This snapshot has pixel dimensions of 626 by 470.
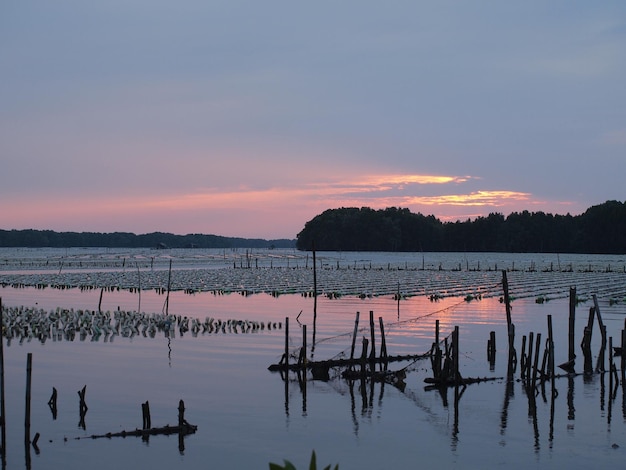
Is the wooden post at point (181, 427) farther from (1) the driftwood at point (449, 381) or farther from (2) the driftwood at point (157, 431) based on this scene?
(1) the driftwood at point (449, 381)

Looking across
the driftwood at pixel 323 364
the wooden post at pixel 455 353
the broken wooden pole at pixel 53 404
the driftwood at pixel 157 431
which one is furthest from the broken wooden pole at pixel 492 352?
the broken wooden pole at pixel 53 404

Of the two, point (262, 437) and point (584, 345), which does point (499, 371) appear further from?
point (262, 437)

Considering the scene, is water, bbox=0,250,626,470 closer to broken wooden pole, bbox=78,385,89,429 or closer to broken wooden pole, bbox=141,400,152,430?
broken wooden pole, bbox=78,385,89,429

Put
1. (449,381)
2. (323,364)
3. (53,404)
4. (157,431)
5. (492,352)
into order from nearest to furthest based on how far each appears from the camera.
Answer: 1. (157,431)
2. (53,404)
3. (449,381)
4. (323,364)
5. (492,352)

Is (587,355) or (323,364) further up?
(587,355)

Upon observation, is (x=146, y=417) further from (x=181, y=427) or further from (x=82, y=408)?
(x=82, y=408)

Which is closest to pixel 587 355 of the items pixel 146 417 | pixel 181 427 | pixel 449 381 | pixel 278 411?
pixel 449 381

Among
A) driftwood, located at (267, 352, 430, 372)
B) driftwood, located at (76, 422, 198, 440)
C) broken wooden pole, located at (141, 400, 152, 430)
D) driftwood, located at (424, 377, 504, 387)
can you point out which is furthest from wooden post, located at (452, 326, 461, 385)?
broken wooden pole, located at (141, 400, 152, 430)

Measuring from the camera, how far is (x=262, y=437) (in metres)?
18.8

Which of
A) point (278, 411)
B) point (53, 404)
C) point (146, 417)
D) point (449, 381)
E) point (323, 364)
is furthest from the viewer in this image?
point (323, 364)

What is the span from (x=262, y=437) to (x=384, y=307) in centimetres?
3189

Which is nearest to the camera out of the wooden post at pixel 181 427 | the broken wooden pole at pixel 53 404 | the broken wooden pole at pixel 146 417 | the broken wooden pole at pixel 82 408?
the wooden post at pixel 181 427

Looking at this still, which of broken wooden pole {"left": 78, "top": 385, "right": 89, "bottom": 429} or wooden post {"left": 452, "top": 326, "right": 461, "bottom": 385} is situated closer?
broken wooden pole {"left": 78, "top": 385, "right": 89, "bottom": 429}

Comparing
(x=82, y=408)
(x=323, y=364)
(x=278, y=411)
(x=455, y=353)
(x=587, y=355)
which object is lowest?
(x=278, y=411)
